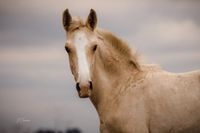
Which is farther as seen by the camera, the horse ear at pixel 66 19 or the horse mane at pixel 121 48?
the horse mane at pixel 121 48

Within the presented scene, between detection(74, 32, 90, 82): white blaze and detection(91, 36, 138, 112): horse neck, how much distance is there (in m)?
0.77

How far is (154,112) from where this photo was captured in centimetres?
913

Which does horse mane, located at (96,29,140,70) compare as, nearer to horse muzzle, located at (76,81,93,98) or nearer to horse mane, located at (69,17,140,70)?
horse mane, located at (69,17,140,70)

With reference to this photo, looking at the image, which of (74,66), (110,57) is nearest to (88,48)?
(74,66)

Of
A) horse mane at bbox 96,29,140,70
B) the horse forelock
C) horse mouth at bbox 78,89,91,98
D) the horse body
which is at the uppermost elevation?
the horse forelock

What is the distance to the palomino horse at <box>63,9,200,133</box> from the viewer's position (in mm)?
9008

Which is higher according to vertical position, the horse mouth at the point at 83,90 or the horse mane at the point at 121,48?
the horse mane at the point at 121,48

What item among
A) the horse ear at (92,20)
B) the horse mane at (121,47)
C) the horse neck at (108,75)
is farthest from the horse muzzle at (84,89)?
the horse mane at (121,47)

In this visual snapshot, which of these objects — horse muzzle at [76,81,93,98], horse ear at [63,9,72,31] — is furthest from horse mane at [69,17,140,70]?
horse muzzle at [76,81,93,98]

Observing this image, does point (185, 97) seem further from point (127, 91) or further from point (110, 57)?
point (110, 57)

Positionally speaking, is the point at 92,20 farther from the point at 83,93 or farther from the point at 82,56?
Answer: the point at 83,93

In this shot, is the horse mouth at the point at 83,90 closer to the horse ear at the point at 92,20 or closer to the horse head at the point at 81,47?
the horse head at the point at 81,47

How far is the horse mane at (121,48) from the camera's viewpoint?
10008 mm

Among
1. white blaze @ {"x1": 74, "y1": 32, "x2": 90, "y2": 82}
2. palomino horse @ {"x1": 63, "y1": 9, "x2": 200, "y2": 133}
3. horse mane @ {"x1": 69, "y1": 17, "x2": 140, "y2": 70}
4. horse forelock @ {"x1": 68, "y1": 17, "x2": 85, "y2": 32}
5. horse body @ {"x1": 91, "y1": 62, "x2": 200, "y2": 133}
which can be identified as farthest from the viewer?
horse mane @ {"x1": 69, "y1": 17, "x2": 140, "y2": 70}
